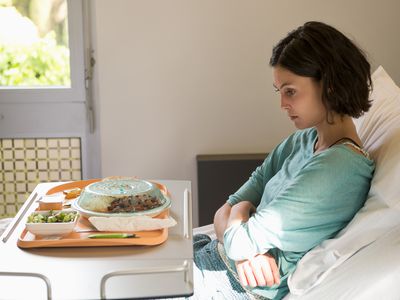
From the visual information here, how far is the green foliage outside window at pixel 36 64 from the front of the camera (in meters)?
2.80

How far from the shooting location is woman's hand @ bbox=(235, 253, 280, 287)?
4.66ft

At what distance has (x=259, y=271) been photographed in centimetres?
142

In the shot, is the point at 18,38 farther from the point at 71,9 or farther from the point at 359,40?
the point at 359,40

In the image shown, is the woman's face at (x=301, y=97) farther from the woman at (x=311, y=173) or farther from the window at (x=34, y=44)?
the window at (x=34, y=44)

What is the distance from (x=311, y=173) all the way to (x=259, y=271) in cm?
26

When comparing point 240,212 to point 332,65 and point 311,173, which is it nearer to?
point 311,173

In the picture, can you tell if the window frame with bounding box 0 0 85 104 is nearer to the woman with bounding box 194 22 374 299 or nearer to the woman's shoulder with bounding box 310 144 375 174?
the woman with bounding box 194 22 374 299

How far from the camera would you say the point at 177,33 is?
274cm

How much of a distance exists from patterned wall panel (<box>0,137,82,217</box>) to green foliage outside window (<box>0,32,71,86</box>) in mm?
268

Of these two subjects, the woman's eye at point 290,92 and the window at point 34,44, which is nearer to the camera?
the woman's eye at point 290,92

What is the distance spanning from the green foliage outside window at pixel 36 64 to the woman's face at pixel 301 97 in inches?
61.9

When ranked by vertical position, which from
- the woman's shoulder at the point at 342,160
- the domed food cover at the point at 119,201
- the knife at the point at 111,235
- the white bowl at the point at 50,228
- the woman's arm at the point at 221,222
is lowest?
the woman's arm at the point at 221,222

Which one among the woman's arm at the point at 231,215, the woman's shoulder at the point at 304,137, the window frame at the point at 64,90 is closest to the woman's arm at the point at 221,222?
the woman's arm at the point at 231,215

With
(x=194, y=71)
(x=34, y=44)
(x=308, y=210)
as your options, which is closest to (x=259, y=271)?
(x=308, y=210)
